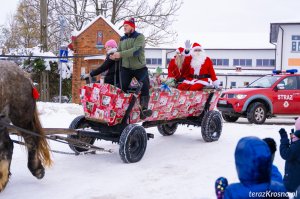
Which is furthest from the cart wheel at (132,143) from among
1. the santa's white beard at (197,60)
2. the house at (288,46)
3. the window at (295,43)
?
the window at (295,43)

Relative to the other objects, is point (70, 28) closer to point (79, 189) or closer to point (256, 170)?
point (79, 189)

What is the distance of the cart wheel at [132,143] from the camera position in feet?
18.4

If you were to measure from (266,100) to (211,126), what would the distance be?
444cm

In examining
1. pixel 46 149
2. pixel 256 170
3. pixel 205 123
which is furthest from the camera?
pixel 205 123

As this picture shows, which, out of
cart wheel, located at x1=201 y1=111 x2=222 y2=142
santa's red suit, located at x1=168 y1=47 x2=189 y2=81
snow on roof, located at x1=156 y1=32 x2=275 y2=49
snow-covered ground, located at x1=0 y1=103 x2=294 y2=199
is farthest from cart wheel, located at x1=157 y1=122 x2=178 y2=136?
snow on roof, located at x1=156 y1=32 x2=275 y2=49

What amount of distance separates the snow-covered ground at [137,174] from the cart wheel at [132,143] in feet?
→ 0.38

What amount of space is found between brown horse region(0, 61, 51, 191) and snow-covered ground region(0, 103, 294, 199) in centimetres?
27

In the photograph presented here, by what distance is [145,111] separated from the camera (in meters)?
6.13

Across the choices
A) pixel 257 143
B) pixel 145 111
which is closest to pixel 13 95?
pixel 145 111

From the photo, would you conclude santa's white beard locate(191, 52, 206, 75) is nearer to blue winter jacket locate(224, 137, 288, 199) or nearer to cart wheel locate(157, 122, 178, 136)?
cart wheel locate(157, 122, 178, 136)

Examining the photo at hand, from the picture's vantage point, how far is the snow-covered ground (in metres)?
4.45

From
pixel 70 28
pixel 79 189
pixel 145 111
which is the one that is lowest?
pixel 79 189

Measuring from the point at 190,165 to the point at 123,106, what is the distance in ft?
4.28

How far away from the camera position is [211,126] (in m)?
7.67
